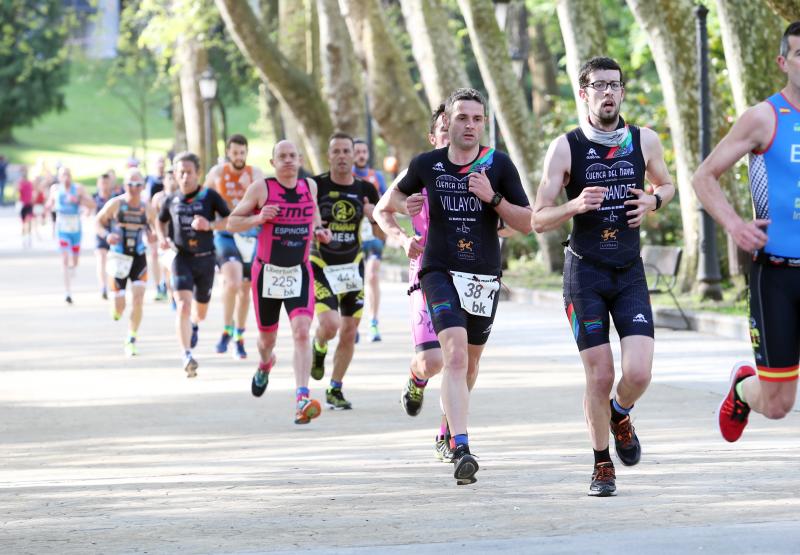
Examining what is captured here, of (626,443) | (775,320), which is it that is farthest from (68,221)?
(775,320)

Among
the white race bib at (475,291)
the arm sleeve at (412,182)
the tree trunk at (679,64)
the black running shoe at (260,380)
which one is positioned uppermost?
the tree trunk at (679,64)

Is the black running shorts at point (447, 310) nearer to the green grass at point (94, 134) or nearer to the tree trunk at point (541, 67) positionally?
the tree trunk at point (541, 67)

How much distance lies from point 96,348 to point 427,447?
27.0 ft

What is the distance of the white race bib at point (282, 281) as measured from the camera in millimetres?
12180

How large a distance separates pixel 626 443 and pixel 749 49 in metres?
11.2

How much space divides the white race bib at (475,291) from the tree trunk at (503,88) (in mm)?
15919

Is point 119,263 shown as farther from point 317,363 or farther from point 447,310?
point 447,310

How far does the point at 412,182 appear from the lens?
924 centimetres

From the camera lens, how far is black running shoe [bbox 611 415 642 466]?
27.7 ft

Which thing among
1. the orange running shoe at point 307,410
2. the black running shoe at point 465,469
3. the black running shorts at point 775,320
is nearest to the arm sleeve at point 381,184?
the orange running shoe at point 307,410

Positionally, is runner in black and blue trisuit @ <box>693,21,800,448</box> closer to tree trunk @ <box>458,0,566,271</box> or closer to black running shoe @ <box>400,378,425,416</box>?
black running shoe @ <box>400,378,425,416</box>

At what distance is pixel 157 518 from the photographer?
25.6ft

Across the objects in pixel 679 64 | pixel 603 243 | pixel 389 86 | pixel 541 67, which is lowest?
pixel 603 243

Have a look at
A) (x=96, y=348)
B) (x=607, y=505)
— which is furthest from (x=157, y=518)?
(x=96, y=348)
